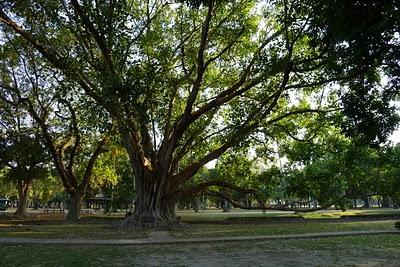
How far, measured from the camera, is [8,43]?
23.7 meters

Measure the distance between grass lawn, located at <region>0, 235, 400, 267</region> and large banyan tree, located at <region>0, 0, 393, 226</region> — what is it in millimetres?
4687

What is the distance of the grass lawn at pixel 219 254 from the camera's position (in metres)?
9.82

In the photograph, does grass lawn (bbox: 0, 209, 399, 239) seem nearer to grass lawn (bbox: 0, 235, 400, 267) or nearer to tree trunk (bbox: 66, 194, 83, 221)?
tree trunk (bbox: 66, 194, 83, 221)

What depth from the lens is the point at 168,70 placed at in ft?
64.7

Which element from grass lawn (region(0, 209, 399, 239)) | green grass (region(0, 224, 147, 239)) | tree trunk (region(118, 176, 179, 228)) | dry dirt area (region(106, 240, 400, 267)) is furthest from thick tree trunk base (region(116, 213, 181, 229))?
dry dirt area (region(106, 240, 400, 267))

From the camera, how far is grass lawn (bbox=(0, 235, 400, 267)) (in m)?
9.82

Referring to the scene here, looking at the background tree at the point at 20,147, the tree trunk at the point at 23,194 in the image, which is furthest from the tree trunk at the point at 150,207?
the tree trunk at the point at 23,194

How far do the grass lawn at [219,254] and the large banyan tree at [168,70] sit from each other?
4.69 meters

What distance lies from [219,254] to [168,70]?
10.5 metres

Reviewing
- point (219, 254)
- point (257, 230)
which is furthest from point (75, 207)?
point (219, 254)

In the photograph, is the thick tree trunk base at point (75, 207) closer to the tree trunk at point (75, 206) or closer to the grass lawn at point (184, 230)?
the tree trunk at point (75, 206)

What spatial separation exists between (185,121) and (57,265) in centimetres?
1151

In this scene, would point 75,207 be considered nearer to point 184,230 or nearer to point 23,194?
point 23,194

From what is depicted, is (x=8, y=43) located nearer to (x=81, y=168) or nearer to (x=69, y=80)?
(x=69, y=80)
